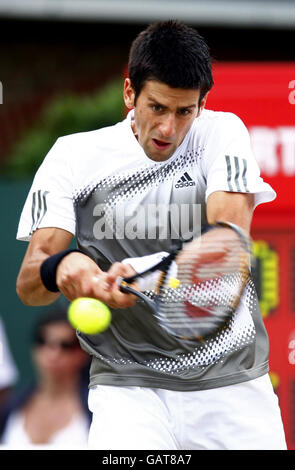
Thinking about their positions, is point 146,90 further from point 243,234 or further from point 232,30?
point 232,30

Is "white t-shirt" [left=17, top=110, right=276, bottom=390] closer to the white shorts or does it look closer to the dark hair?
the white shorts

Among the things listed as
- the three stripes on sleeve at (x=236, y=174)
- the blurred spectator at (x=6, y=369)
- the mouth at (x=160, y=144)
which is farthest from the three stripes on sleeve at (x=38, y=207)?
the blurred spectator at (x=6, y=369)

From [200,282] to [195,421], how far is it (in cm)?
46

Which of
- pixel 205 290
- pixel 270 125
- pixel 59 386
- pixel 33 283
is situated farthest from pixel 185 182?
pixel 59 386

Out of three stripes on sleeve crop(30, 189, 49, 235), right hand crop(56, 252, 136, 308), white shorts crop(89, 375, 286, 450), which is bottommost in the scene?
white shorts crop(89, 375, 286, 450)

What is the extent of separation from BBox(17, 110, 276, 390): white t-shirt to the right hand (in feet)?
0.84

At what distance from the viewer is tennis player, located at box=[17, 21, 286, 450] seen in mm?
3107

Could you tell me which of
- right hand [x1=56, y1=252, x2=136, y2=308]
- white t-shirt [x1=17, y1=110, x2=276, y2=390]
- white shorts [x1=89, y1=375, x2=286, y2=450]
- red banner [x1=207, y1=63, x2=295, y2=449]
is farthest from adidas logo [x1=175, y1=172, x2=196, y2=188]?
red banner [x1=207, y1=63, x2=295, y2=449]

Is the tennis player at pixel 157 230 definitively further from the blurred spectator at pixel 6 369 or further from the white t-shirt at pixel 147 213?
the blurred spectator at pixel 6 369

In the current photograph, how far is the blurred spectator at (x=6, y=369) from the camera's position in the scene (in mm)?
6047

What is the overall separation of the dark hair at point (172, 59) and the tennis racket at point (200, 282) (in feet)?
1.74

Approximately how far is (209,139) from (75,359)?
108 inches

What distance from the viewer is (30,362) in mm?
6215

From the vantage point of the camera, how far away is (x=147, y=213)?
A: 127 inches
